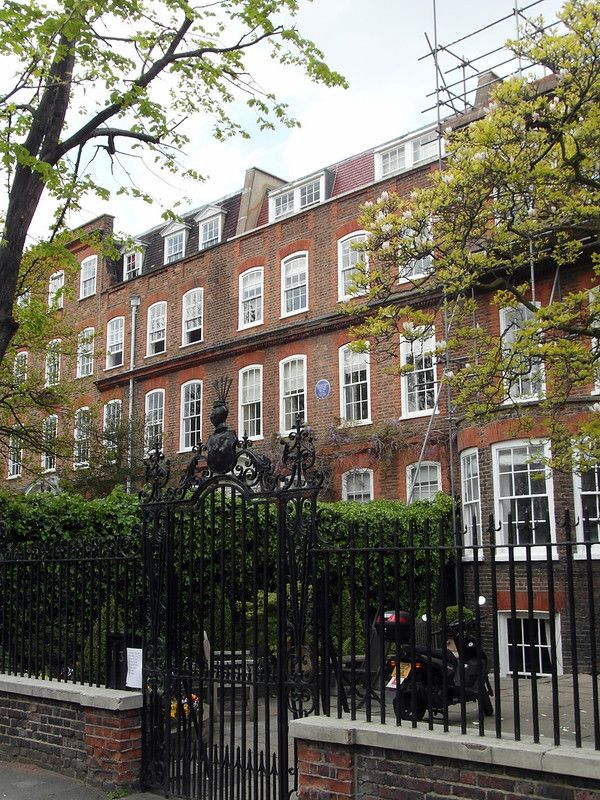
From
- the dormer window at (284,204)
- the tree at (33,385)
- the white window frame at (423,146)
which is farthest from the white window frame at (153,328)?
the white window frame at (423,146)

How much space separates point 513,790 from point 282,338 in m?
19.2

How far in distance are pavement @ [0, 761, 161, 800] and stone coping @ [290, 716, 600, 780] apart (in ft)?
8.15

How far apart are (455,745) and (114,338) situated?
26.7m

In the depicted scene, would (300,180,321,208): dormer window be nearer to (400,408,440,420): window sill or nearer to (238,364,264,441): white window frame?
(238,364,264,441): white window frame

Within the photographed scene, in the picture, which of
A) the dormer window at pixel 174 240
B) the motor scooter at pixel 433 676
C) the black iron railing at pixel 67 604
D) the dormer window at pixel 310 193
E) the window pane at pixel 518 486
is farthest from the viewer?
the dormer window at pixel 174 240

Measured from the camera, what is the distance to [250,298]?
2519 centimetres

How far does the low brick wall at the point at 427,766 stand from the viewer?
471 cm

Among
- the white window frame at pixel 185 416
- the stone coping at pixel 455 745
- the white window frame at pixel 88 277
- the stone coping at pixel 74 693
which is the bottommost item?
the stone coping at pixel 74 693

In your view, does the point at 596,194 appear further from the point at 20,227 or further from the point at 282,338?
the point at 282,338

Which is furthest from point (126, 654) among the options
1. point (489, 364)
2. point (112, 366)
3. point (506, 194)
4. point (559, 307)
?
point (112, 366)

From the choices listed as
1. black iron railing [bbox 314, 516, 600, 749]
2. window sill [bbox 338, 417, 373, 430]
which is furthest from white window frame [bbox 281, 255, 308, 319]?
black iron railing [bbox 314, 516, 600, 749]

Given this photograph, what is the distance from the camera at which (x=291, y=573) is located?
6781 mm

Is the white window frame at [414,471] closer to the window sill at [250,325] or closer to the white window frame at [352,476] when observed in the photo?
the white window frame at [352,476]

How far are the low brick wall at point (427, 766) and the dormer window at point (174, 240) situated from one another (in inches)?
991
